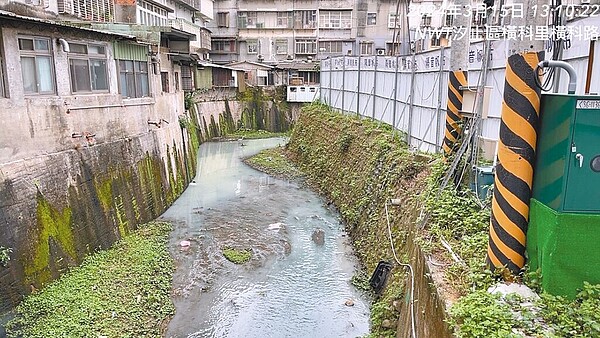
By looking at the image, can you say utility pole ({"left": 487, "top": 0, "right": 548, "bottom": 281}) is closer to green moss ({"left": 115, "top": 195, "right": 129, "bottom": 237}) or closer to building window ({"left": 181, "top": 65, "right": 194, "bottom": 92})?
green moss ({"left": 115, "top": 195, "right": 129, "bottom": 237})

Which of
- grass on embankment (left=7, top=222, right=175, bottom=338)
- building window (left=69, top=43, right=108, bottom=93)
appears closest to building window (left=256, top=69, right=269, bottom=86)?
building window (left=69, top=43, right=108, bottom=93)

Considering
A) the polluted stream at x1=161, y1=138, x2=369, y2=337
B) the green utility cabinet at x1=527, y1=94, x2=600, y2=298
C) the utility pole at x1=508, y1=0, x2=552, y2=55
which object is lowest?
the polluted stream at x1=161, y1=138, x2=369, y2=337

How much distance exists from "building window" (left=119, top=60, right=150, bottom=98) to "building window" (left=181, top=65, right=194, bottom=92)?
33.2 feet

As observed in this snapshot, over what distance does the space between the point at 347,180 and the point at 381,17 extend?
31.7 metres

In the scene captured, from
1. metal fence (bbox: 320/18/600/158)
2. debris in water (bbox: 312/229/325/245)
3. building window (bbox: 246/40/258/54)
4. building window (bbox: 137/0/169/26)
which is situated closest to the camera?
metal fence (bbox: 320/18/600/158)

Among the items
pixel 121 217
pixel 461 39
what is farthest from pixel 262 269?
pixel 461 39

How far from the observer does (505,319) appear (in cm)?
372

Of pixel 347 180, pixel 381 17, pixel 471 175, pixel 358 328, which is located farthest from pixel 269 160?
pixel 381 17

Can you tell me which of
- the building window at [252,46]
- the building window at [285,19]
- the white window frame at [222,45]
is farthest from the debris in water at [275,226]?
the white window frame at [222,45]

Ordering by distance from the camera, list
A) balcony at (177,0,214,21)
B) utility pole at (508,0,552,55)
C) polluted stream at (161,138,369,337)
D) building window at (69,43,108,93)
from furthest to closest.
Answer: balcony at (177,0,214,21), building window at (69,43,108,93), polluted stream at (161,138,369,337), utility pole at (508,0,552,55)

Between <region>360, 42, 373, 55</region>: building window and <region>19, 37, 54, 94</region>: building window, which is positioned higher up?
<region>360, 42, 373, 55</region>: building window

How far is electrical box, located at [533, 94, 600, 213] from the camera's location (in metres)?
3.81

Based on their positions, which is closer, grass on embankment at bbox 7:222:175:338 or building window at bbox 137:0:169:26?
grass on embankment at bbox 7:222:175:338

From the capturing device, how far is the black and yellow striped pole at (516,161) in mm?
4328
